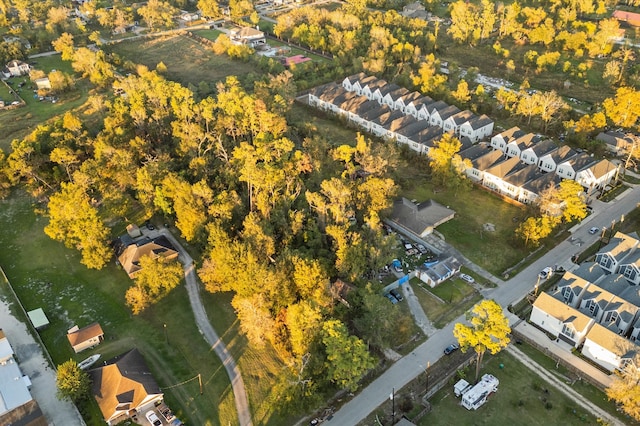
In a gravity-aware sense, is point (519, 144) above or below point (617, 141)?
below

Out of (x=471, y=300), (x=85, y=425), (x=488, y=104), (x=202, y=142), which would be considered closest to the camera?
(x=85, y=425)

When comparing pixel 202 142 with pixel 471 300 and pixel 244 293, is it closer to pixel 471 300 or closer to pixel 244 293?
pixel 244 293

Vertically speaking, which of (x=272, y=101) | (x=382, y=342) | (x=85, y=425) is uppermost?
(x=272, y=101)

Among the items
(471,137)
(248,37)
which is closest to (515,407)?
(471,137)

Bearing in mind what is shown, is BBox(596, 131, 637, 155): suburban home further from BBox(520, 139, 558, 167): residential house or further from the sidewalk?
the sidewalk

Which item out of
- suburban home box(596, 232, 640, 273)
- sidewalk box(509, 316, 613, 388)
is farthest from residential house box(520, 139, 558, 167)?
sidewalk box(509, 316, 613, 388)

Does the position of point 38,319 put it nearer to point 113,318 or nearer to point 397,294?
point 113,318

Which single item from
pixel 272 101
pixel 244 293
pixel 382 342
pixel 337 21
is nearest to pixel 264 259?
pixel 244 293
